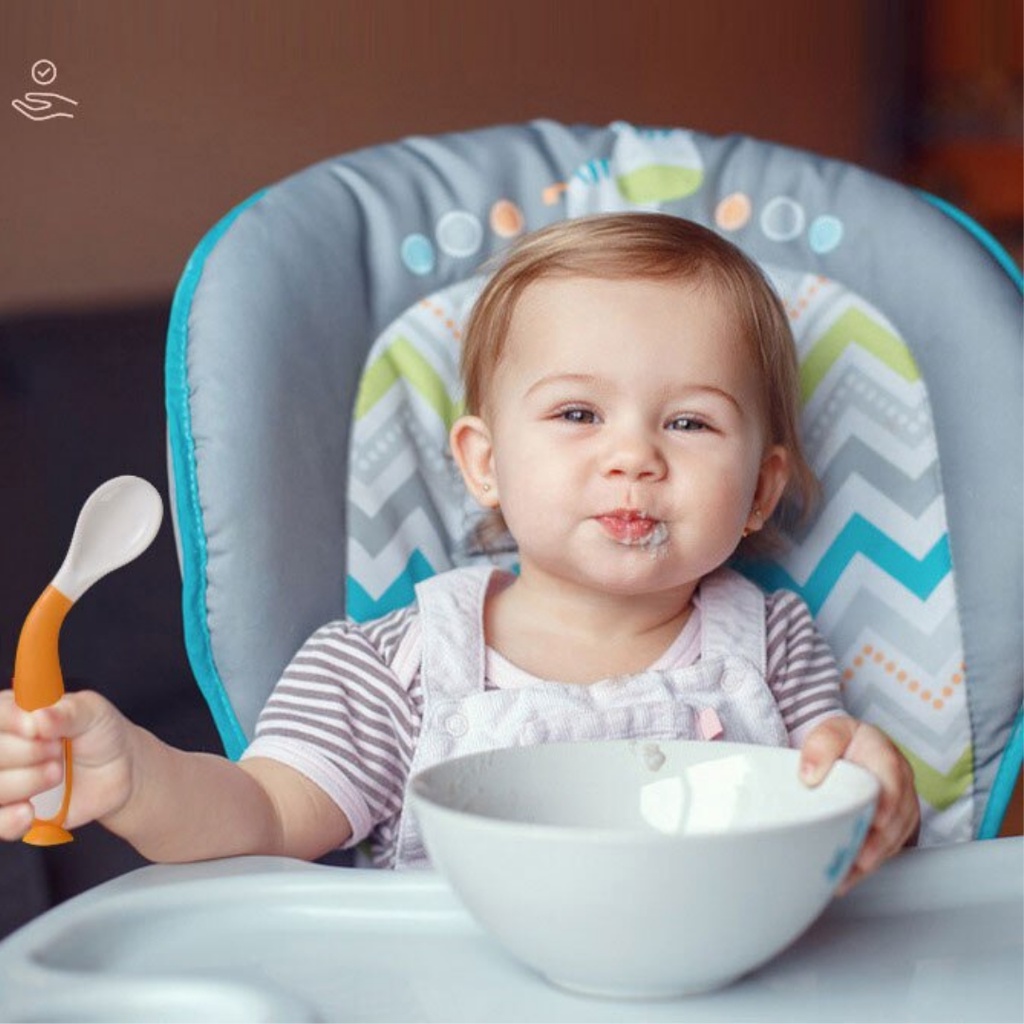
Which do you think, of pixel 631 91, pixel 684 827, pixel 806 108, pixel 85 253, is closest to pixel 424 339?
pixel 684 827

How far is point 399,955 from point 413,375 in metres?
0.49

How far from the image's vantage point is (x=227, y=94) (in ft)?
5.69

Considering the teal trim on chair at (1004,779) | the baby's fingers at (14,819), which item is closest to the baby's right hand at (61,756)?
the baby's fingers at (14,819)

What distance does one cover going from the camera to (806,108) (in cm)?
331

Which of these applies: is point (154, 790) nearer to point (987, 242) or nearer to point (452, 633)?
point (452, 633)

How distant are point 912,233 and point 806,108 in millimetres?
2314

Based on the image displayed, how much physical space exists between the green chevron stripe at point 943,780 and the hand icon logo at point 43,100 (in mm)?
753

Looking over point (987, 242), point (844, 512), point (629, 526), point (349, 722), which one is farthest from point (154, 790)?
point (987, 242)

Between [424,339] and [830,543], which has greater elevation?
[424,339]

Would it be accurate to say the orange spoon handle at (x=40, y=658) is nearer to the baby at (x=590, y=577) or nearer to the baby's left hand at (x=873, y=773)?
the baby at (x=590, y=577)

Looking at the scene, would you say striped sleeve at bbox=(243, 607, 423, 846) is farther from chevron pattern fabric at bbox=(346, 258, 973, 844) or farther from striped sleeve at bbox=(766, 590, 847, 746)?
striped sleeve at bbox=(766, 590, 847, 746)

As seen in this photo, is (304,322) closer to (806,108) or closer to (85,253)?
(85,253)

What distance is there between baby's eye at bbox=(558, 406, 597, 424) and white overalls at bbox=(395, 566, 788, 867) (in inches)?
4.9

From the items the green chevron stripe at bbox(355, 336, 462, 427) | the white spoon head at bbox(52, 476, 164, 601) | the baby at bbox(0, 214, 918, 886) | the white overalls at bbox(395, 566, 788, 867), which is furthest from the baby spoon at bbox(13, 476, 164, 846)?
the green chevron stripe at bbox(355, 336, 462, 427)
